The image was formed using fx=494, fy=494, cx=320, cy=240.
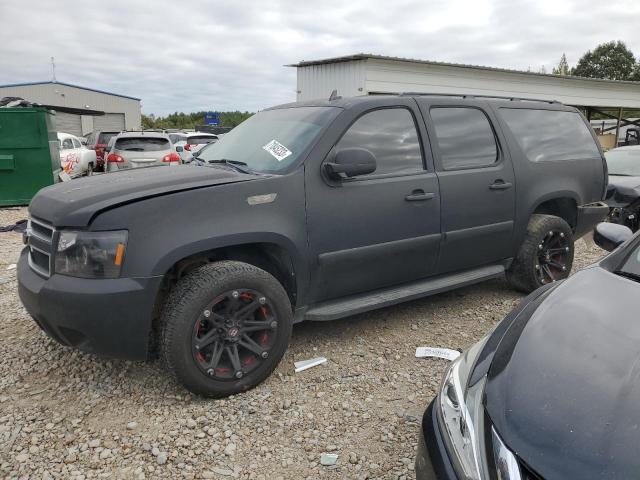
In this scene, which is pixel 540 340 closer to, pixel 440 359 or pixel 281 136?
pixel 440 359

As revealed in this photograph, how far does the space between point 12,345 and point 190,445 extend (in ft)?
6.24

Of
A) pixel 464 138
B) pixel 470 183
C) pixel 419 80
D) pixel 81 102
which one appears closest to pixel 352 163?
pixel 470 183

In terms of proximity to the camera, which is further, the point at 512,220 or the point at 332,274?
the point at 512,220

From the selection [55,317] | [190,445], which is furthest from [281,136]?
[190,445]

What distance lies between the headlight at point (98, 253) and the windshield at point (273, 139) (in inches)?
42.6

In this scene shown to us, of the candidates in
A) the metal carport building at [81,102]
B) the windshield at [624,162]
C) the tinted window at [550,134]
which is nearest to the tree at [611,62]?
the metal carport building at [81,102]

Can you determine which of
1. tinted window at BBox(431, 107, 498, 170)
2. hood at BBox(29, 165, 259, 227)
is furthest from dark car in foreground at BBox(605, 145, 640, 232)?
hood at BBox(29, 165, 259, 227)

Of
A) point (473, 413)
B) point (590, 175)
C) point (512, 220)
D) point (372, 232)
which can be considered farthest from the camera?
point (590, 175)

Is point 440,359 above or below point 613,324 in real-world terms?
below

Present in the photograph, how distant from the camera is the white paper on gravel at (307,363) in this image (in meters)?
3.37

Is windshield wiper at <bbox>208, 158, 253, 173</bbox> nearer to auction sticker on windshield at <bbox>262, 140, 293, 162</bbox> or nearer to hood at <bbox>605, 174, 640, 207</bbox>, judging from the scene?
auction sticker on windshield at <bbox>262, 140, 293, 162</bbox>

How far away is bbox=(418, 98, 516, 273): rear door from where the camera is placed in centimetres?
385

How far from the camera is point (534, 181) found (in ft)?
14.4

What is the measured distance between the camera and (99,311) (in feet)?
8.54
